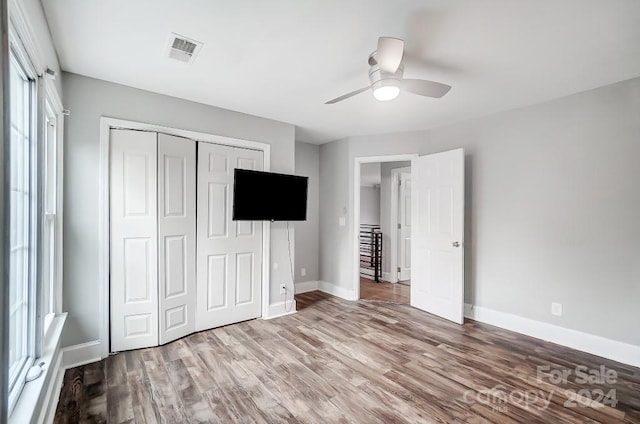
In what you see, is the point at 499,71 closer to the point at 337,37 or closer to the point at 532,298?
the point at 337,37

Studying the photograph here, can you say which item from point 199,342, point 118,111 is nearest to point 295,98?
point 118,111

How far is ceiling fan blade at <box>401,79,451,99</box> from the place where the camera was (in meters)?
2.11

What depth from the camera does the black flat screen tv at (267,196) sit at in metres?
3.22

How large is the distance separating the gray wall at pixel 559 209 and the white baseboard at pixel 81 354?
13.5ft

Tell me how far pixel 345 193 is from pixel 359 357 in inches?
101

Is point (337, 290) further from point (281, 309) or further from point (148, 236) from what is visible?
point (148, 236)

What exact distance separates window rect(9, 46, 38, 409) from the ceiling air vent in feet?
2.75

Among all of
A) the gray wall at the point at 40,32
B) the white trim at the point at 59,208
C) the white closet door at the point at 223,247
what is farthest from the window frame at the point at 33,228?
the white closet door at the point at 223,247

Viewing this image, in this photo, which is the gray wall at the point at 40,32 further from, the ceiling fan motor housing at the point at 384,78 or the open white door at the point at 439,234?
the open white door at the point at 439,234

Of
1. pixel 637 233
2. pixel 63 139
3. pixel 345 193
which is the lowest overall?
pixel 637 233

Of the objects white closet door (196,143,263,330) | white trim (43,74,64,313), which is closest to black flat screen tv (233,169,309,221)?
white closet door (196,143,263,330)

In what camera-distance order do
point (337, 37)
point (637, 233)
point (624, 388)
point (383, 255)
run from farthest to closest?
1. point (383, 255)
2. point (637, 233)
3. point (624, 388)
4. point (337, 37)

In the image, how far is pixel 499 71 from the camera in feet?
8.04

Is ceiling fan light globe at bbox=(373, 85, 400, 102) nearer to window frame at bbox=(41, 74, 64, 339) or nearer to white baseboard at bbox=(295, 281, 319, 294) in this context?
window frame at bbox=(41, 74, 64, 339)
